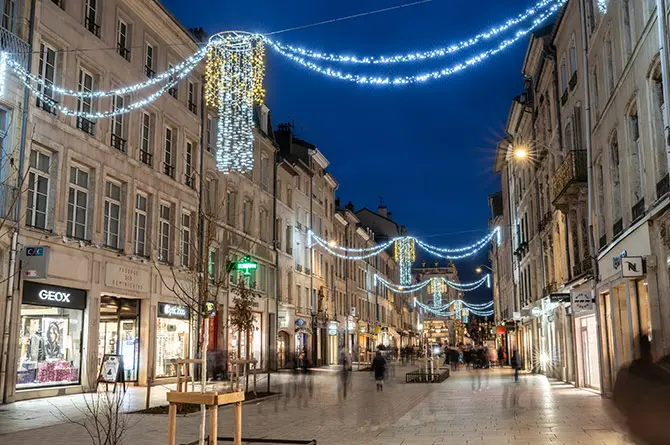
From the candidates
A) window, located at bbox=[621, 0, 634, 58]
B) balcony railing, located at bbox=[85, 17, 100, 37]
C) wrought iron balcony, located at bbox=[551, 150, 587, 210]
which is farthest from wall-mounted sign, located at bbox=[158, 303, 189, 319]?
window, located at bbox=[621, 0, 634, 58]

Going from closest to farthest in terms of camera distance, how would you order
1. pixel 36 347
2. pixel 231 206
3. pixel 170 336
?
pixel 36 347
pixel 170 336
pixel 231 206

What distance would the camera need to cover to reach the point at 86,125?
2227 cm

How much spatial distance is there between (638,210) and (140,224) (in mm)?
16944

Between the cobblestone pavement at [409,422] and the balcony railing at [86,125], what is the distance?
9.51 metres

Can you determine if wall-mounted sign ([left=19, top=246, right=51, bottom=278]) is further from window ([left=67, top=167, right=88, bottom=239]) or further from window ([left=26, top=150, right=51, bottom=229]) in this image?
window ([left=67, top=167, right=88, bottom=239])

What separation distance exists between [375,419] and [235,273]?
66.8 ft

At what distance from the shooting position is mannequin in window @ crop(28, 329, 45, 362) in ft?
63.9

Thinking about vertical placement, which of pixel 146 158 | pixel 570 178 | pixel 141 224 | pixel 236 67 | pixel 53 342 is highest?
pixel 146 158

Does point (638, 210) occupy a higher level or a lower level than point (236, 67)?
lower

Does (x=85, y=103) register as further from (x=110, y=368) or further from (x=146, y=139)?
(x=110, y=368)

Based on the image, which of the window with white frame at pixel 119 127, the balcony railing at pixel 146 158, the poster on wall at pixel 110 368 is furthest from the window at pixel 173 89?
the poster on wall at pixel 110 368

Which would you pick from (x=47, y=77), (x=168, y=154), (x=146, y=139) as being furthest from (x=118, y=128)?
(x=47, y=77)

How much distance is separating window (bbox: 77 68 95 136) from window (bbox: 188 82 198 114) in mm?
7367

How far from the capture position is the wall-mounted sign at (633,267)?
1475 centimetres
